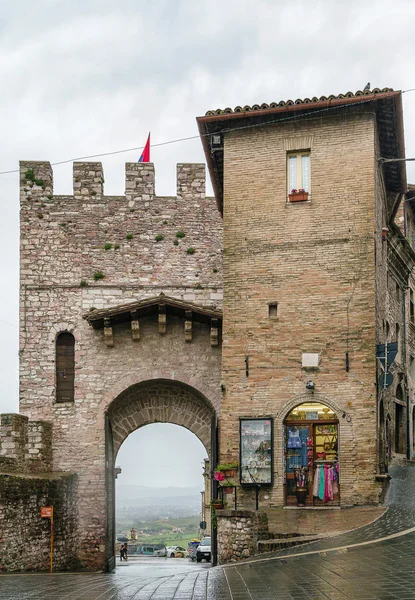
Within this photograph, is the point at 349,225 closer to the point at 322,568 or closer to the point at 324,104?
the point at 324,104

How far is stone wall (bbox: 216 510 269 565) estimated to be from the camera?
1603 cm

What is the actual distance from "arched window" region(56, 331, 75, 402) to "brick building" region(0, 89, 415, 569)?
0.04 m

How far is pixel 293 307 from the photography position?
63.9 ft

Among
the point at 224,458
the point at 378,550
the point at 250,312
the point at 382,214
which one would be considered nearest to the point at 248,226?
the point at 250,312

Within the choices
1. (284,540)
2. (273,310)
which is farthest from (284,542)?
(273,310)

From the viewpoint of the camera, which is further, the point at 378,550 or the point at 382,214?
the point at 382,214

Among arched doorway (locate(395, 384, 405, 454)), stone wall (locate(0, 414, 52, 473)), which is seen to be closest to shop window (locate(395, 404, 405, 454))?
arched doorway (locate(395, 384, 405, 454))

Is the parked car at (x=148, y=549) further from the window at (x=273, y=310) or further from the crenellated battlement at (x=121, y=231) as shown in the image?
the window at (x=273, y=310)

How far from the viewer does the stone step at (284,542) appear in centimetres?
1481

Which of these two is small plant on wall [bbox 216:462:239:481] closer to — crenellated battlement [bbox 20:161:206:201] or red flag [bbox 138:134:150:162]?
crenellated battlement [bbox 20:161:206:201]

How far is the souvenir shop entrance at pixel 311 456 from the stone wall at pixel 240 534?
2.61m

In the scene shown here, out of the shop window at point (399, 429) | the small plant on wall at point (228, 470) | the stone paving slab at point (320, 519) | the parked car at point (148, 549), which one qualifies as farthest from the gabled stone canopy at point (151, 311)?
the parked car at point (148, 549)

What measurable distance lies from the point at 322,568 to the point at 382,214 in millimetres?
12009

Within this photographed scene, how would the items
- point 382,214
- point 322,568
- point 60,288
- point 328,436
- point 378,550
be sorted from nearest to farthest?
point 322,568 → point 378,550 → point 328,436 → point 382,214 → point 60,288
